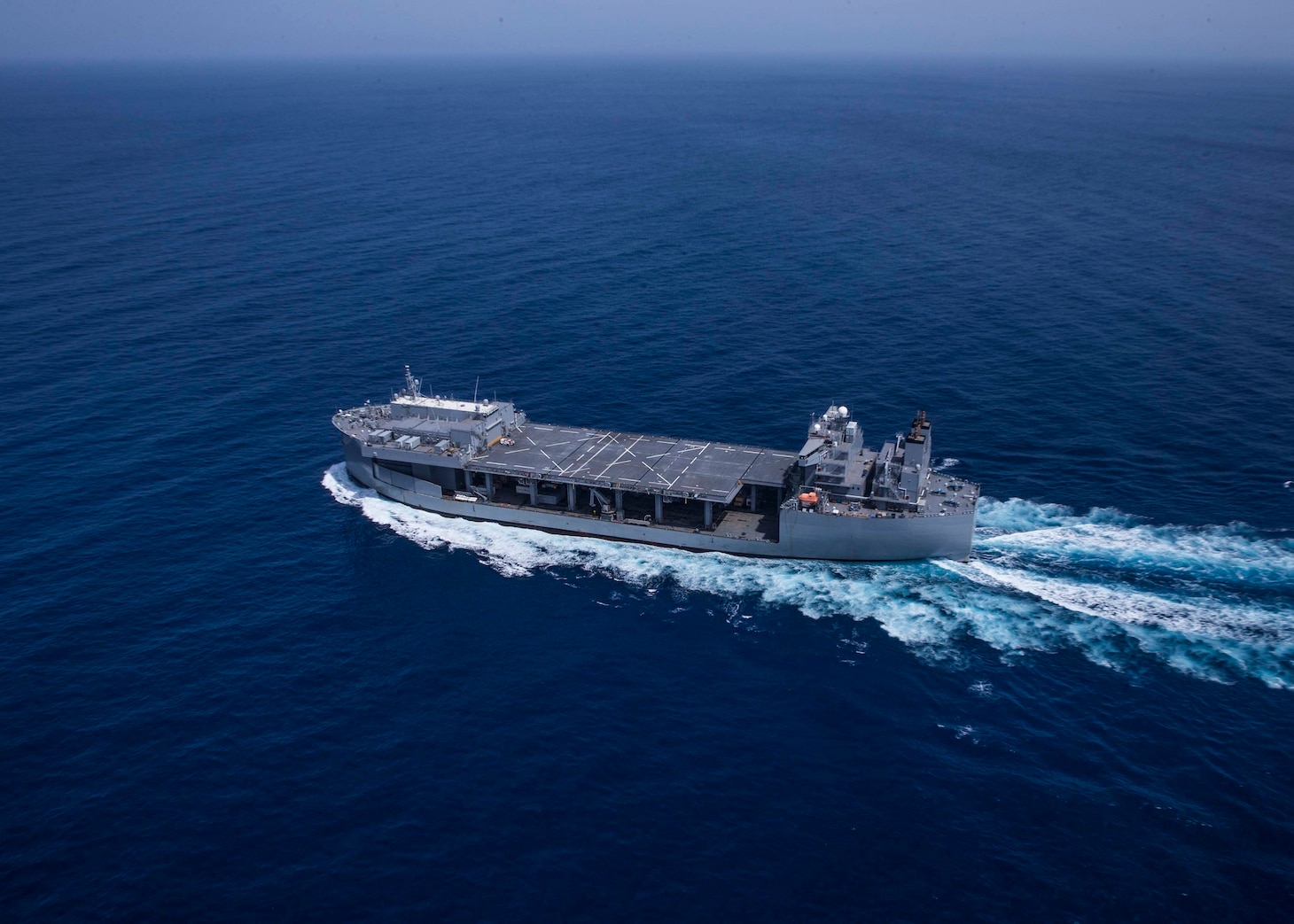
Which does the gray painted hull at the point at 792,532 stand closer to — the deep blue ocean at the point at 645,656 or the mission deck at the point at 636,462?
the deep blue ocean at the point at 645,656

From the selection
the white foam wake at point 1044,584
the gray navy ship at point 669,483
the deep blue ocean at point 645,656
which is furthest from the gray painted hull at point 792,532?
the deep blue ocean at point 645,656

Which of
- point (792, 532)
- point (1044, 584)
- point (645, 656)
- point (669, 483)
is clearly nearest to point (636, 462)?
point (669, 483)

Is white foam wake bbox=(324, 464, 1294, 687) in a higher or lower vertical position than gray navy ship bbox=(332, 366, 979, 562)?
lower

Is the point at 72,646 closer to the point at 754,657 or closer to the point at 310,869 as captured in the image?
the point at 310,869

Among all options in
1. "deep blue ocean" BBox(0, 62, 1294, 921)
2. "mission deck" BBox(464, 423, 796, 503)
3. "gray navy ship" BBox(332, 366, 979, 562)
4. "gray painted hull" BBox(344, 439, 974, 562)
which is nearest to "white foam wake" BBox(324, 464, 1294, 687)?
"deep blue ocean" BBox(0, 62, 1294, 921)

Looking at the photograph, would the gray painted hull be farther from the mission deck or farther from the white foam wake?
the mission deck

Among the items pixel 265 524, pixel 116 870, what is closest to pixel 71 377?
pixel 265 524

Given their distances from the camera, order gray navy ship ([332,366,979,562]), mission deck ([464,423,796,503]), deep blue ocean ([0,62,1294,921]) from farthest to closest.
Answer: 1. mission deck ([464,423,796,503])
2. gray navy ship ([332,366,979,562])
3. deep blue ocean ([0,62,1294,921])

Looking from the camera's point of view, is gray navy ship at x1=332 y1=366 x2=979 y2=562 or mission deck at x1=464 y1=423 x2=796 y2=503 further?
mission deck at x1=464 y1=423 x2=796 y2=503
